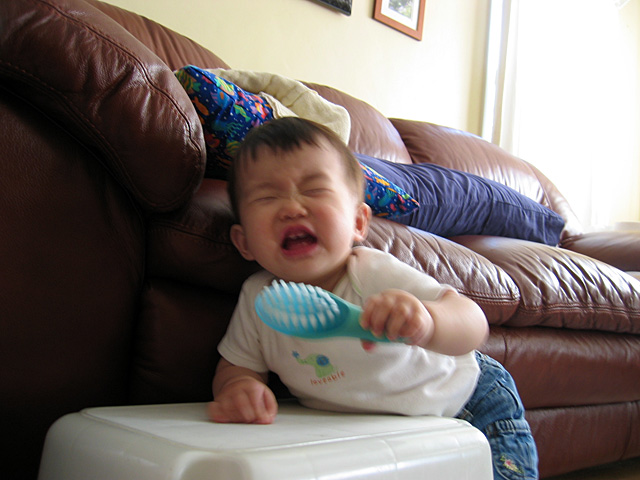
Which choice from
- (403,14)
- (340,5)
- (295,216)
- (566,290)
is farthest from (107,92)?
(403,14)

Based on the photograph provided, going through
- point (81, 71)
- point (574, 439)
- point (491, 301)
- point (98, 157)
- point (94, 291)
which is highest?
point (81, 71)

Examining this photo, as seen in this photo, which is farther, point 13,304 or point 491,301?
point 491,301

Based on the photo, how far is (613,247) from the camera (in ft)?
6.17

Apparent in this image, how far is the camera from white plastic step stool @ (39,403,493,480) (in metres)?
0.42

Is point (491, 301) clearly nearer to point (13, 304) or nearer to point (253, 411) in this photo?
point (253, 411)

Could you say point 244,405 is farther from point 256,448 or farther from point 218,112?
point 218,112

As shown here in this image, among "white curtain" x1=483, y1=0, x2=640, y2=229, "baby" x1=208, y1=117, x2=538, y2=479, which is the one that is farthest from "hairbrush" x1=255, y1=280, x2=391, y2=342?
"white curtain" x1=483, y1=0, x2=640, y2=229

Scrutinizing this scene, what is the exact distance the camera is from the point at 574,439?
1.23 m

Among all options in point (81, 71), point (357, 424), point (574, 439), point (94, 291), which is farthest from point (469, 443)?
point (574, 439)

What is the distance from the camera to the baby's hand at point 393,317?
562 mm

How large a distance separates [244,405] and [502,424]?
1.38 feet

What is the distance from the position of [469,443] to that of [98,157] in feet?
1.91

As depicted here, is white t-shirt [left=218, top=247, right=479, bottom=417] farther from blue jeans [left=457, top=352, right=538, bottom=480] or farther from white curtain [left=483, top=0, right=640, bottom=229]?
white curtain [left=483, top=0, right=640, bottom=229]

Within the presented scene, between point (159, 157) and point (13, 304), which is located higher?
point (159, 157)
